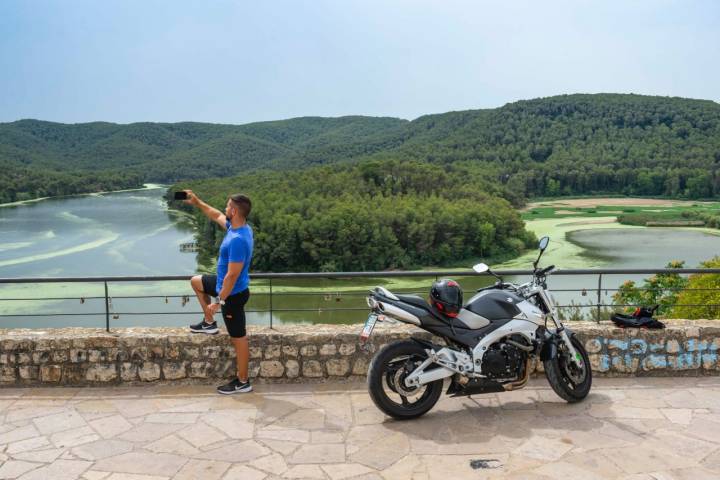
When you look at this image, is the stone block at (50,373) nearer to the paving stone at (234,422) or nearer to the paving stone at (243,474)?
the paving stone at (234,422)

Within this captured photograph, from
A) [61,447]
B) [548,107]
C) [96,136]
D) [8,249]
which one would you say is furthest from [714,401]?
[96,136]

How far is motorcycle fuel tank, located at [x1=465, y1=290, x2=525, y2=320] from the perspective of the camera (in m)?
4.08

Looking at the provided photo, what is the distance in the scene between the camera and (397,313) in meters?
3.92

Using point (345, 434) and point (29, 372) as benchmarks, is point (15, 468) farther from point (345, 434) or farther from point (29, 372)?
point (345, 434)

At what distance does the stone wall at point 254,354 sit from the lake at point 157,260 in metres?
12.8

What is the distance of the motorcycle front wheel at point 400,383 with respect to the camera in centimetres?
383

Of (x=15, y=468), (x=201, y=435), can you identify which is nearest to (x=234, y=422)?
(x=201, y=435)

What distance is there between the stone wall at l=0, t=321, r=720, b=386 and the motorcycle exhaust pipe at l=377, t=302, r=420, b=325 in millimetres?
792

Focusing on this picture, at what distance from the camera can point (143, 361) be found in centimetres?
458

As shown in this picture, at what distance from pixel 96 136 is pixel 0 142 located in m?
25.1

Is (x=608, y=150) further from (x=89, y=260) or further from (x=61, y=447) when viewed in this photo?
(x=61, y=447)

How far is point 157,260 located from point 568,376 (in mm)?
38269

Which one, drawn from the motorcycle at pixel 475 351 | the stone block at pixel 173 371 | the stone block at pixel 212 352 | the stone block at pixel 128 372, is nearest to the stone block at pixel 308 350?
the stone block at pixel 212 352

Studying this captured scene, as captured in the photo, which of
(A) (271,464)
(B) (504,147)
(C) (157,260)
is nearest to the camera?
(A) (271,464)
